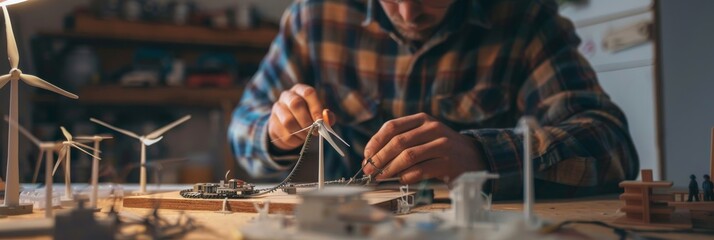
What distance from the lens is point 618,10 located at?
3.59 m

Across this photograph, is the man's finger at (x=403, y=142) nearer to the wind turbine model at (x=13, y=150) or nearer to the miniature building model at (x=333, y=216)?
the miniature building model at (x=333, y=216)

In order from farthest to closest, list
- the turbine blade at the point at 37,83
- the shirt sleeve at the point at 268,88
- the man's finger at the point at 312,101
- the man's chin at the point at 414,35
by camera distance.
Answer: the shirt sleeve at the point at 268,88 → the man's chin at the point at 414,35 → the man's finger at the point at 312,101 → the turbine blade at the point at 37,83

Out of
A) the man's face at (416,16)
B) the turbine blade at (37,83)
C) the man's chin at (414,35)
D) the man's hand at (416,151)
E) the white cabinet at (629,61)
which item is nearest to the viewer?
the turbine blade at (37,83)

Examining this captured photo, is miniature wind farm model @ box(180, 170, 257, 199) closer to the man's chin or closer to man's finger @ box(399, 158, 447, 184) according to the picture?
man's finger @ box(399, 158, 447, 184)

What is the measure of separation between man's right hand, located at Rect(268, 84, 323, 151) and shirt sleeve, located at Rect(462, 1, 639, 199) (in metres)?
0.59

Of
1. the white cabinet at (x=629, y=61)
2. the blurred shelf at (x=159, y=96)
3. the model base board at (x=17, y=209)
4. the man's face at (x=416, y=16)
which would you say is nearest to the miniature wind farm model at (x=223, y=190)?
the model base board at (x=17, y=209)

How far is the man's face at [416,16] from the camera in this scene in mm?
2469

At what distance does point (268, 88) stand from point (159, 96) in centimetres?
160

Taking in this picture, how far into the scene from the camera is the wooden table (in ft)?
4.44

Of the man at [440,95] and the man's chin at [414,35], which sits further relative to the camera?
the man's chin at [414,35]

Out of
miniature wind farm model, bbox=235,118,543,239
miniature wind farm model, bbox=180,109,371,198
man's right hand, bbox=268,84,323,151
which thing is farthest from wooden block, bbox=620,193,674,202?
man's right hand, bbox=268,84,323,151

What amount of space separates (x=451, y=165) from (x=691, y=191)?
2.40ft

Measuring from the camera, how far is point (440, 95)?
2.79 m

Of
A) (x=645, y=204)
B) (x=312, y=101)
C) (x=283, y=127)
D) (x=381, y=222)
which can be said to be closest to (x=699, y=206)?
(x=645, y=204)
